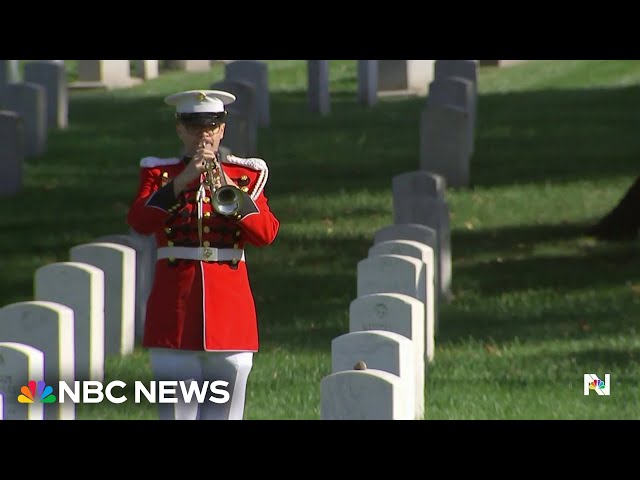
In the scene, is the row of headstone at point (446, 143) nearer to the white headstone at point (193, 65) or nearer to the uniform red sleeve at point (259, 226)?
the uniform red sleeve at point (259, 226)

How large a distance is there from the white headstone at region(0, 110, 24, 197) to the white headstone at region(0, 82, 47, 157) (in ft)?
6.72

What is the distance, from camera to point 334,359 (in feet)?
26.2

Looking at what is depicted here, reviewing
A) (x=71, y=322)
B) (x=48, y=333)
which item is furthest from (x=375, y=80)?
(x=48, y=333)

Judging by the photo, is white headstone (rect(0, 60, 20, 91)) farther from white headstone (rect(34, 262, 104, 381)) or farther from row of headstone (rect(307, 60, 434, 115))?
white headstone (rect(34, 262, 104, 381))

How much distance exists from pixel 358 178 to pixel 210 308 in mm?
11813

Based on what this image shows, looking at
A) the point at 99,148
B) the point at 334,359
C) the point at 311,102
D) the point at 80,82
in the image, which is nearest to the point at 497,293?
the point at 334,359

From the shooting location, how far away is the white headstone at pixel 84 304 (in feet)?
32.0

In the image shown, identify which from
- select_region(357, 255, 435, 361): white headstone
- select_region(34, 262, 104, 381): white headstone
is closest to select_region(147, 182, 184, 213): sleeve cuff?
select_region(34, 262, 104, 381): white headstone

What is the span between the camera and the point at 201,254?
711 cm

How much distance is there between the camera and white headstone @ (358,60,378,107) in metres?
25.4

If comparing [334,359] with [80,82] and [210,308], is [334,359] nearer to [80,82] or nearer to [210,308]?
[210,308]

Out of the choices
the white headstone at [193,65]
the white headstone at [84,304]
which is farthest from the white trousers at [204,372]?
the white headstone at [193,65]

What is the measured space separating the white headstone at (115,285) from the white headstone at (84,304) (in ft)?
3.48

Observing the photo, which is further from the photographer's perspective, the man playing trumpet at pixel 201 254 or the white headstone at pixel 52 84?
the white headstone at pixel 52 84
